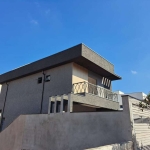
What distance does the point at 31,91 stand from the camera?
13.5m

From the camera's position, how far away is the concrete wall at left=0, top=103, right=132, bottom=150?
586 cm

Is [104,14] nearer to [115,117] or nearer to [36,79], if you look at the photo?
[115,117]

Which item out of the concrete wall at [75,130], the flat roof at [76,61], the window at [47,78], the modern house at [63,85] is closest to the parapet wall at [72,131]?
the concrete wall at [75,130]

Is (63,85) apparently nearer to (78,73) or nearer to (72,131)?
(78,73)

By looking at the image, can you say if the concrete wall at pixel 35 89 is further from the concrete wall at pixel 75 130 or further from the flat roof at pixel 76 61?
the concrete wall at pixel 75 130

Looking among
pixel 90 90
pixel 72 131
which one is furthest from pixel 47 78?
pixel 72 131

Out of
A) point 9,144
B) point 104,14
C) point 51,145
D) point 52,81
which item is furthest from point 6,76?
point 104,14

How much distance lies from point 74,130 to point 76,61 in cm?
556

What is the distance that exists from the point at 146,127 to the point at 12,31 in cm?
1059

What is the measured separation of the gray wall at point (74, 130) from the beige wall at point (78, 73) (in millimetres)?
3799

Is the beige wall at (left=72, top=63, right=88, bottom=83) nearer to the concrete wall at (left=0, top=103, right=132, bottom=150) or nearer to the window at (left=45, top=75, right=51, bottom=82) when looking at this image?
the window at (left=45, top=75, right=51, bottom=82)

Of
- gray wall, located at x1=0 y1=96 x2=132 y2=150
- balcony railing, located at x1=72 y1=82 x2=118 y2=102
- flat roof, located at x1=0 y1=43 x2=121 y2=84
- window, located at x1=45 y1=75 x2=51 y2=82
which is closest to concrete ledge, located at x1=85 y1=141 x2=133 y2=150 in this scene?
gray wall, located at x1=0 y1=96 x2=132 y2=150

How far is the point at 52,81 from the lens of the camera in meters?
11.9

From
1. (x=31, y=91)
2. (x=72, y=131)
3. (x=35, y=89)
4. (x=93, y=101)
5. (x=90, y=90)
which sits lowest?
(x=72, y=131)
